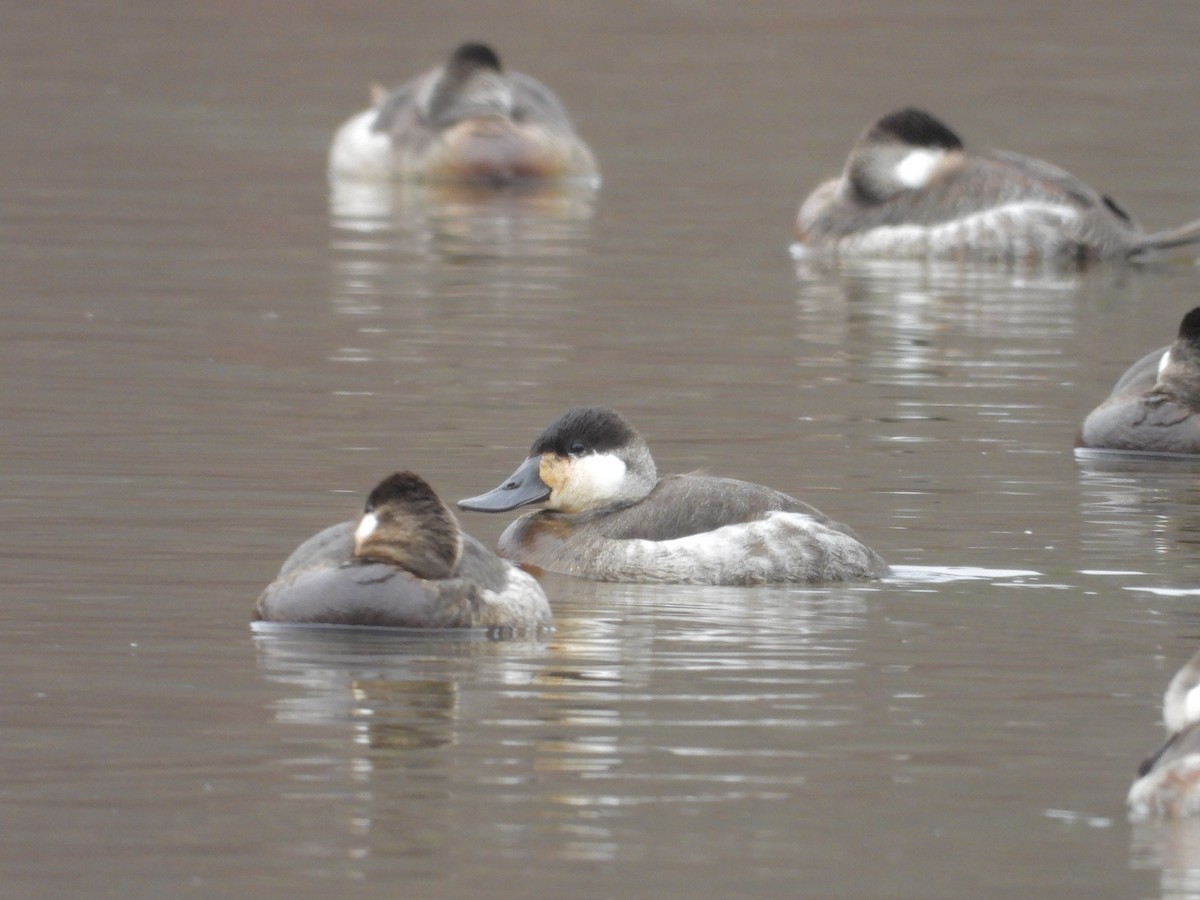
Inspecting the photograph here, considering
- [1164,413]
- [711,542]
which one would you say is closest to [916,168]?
[1164,413]

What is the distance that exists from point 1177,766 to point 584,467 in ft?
16.4

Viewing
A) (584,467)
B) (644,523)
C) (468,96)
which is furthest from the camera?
(468,96)

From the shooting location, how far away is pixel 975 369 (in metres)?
19.0

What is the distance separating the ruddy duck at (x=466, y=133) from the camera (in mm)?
30078

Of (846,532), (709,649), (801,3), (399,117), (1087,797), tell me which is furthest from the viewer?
(801,3)

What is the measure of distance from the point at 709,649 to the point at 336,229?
15.9m

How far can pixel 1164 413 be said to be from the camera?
1622cm

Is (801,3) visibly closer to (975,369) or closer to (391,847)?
(975,369)

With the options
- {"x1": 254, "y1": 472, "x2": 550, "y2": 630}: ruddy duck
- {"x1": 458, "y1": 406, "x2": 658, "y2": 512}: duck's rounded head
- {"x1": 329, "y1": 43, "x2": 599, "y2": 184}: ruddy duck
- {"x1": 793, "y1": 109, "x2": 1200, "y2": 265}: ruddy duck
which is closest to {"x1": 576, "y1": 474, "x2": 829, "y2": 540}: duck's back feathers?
{"x1": 458, "y1": 406, "x2": 658, "y2": 512}: duck's rounded head

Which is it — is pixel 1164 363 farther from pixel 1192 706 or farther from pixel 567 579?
pixel 1192 706

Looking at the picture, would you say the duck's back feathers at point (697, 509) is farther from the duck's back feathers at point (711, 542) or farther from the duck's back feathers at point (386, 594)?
the duck's back feathers at point (386, 594)

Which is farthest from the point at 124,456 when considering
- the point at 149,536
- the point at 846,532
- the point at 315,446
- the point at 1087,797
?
the point at 1087,797

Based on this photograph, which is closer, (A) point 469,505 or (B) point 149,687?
(B) point 149,687

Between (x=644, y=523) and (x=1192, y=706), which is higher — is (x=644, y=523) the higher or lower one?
the higher one
